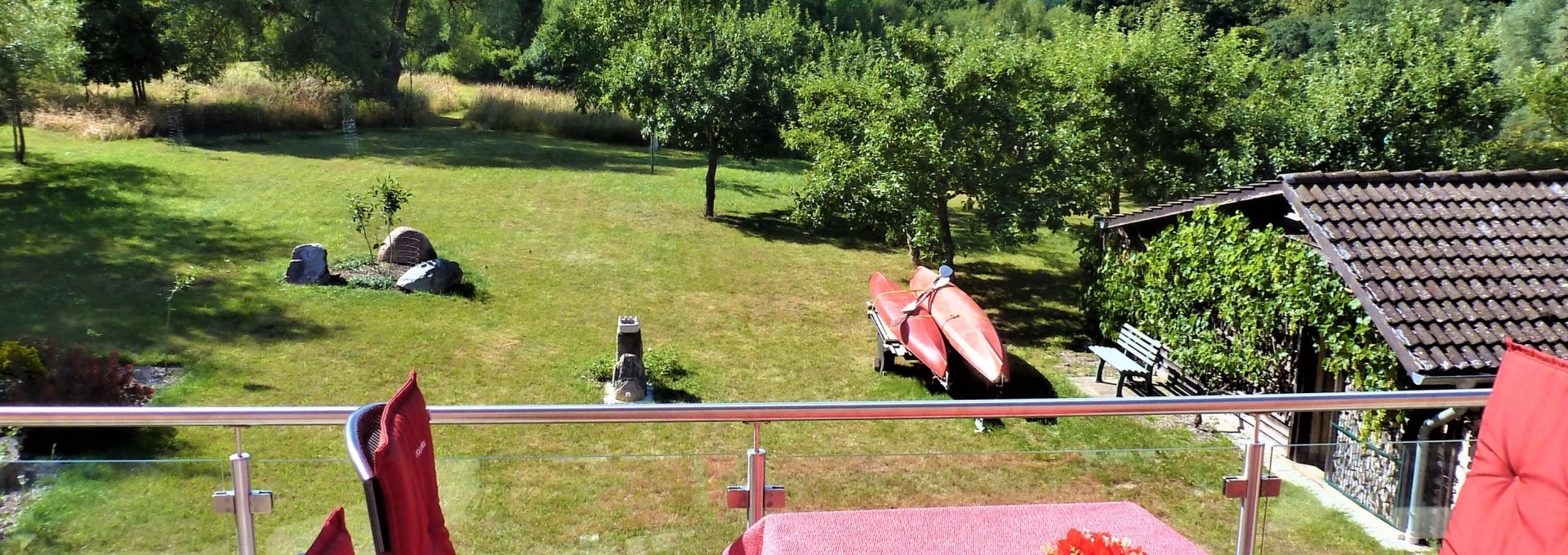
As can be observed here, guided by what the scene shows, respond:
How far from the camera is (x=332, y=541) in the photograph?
2129 millimetres

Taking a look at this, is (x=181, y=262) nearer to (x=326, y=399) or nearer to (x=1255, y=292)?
(x=326, y=399)

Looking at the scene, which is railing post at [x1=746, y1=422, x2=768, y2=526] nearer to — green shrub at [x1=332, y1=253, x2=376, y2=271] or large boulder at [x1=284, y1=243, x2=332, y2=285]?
large boulder at [x1=284, y1=243, x2=332, y2=285]

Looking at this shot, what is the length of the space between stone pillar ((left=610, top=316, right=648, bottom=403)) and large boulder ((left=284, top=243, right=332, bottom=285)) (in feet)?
19.6

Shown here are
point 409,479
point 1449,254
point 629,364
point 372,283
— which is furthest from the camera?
point 372,283

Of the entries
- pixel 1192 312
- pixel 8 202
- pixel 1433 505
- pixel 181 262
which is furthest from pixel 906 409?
pixel 8 202

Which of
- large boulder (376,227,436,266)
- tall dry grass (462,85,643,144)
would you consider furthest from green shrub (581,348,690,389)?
tall dry grass (462,85,643,144)

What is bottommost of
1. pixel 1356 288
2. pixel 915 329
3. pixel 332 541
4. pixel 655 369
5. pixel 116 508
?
pixel 655 369

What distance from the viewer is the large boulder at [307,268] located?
15359mm

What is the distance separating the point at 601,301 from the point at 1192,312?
8.41 meters

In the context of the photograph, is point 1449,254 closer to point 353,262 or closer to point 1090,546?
point 1090,546

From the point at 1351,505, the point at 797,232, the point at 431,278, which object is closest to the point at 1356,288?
the point at 1351,505

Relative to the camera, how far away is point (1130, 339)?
529 inches

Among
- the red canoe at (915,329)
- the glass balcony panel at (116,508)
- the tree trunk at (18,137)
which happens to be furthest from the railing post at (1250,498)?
the tree trunk at (18,137)

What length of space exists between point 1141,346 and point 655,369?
588 centimetres
